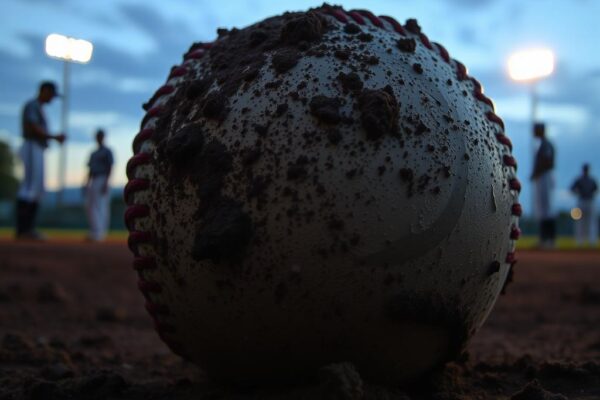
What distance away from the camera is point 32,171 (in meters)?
9.23

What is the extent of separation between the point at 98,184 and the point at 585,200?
36.0 ft

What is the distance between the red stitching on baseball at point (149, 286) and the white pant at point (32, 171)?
7714mm

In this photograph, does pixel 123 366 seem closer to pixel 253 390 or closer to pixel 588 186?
pixel 253 390

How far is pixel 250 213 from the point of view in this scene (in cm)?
195

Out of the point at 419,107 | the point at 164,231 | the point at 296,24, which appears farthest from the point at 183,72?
the point at 419,107

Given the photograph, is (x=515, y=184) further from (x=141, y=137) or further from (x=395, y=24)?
(x=141, y=137)

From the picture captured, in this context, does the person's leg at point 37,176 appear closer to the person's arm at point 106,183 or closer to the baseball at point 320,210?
the person's arm at point 106,183

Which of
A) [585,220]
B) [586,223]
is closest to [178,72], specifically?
[585,220]

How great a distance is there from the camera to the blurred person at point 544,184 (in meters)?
11.1

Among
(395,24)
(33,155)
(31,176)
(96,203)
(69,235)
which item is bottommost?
(69,235)

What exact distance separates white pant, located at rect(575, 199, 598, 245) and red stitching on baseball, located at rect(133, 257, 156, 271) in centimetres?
1406

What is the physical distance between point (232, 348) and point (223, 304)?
191 millimetres

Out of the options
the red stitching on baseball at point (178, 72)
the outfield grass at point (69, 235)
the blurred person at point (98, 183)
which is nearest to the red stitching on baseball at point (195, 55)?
the red stitching on baseball at point (178, 72)

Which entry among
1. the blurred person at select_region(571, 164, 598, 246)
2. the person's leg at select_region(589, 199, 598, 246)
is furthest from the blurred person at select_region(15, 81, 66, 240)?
the person's leg at select_region(589, 199, 598, 246)
